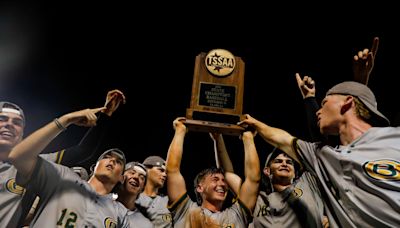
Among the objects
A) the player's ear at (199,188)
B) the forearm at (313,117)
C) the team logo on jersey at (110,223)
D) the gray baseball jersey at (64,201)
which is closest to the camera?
the gray baseball jersey at (64,201)

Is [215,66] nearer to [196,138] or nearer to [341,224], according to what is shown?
[341,224]

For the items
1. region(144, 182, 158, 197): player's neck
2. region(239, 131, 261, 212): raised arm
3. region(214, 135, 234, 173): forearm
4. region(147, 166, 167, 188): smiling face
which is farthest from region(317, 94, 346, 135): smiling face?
region(144, 182, 158, 197): player's neck

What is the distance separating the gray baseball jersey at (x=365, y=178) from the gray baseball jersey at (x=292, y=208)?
1131 mm

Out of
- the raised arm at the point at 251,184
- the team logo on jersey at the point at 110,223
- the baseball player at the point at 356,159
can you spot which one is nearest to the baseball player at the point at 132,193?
the team logo on jersey at the point at 110,223

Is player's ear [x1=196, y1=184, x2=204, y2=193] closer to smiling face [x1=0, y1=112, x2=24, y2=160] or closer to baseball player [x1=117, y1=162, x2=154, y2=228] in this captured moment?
baseball player [x1=117, y1=162, x2=154, y2=228]

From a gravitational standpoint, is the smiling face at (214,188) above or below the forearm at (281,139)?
below

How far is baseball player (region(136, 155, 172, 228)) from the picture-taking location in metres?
4.20

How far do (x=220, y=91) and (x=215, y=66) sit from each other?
13.3 inches

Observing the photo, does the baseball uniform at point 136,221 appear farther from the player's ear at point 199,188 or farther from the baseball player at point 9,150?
the baseball player at point 9,150

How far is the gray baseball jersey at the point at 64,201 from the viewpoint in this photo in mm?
2775

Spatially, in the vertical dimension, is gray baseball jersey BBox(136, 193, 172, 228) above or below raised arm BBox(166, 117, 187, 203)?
below

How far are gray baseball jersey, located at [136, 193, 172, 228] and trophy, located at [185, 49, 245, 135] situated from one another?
1253mm

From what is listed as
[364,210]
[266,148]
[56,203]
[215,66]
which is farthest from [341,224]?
[266,148]

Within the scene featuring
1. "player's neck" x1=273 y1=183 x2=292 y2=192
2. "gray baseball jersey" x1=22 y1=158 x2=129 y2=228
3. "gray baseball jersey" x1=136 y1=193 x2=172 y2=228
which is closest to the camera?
"gray baseball jersey" x1=22 y1=158 x2=129 y2=228
